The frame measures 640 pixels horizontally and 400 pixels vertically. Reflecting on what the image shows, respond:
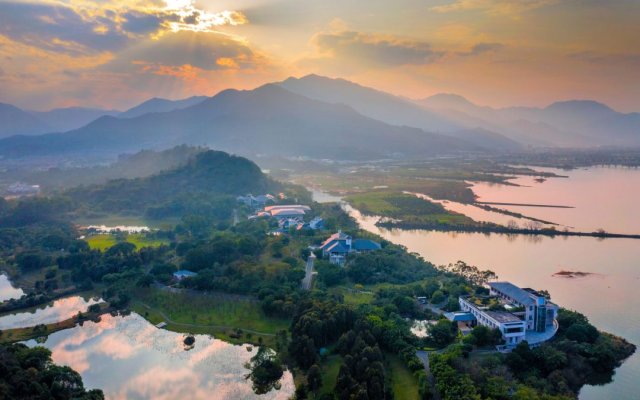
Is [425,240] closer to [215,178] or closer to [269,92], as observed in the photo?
[215,178]

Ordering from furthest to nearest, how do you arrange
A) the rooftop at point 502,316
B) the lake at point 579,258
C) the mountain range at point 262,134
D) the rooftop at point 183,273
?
the mountain range at point 262,134 < the rooftop at point 183,273 < the lake at point 579,258 < the rooftop at point 502,316

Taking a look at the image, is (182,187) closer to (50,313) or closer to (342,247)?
(50,313)

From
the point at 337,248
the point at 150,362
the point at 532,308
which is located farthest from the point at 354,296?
the point at 150,362

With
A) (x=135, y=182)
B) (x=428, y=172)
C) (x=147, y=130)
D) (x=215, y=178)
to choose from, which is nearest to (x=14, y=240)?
(x=135, y=182)

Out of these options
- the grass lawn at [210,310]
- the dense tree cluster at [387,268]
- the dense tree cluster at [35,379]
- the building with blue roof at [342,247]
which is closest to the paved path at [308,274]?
the building with blue roof at [342,247]

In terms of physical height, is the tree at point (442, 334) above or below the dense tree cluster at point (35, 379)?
above

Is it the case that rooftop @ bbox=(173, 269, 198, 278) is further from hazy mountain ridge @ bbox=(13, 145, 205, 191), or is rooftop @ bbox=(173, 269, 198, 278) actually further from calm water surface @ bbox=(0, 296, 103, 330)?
hazy mountain ridge @ bbox=(13, 145, 205, 191)

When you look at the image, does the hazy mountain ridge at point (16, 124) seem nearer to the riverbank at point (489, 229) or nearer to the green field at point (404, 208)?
the green field at point (404, 208)
